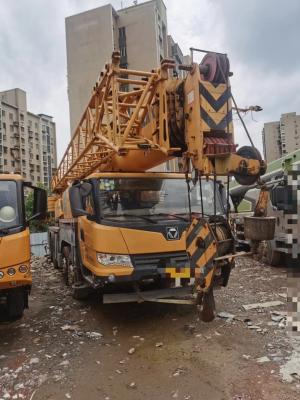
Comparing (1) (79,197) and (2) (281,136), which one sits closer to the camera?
(1) (79,197)

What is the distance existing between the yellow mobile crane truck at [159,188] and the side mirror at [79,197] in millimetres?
Result: 15

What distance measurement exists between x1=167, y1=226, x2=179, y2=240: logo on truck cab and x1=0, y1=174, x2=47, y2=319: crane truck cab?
1.76m

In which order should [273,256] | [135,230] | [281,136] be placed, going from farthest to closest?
[281,136], [273,256], [135,230]

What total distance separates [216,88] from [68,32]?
3819 cm

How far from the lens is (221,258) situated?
12.5 feet

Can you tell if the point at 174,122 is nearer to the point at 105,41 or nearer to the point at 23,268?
the point at 23,268

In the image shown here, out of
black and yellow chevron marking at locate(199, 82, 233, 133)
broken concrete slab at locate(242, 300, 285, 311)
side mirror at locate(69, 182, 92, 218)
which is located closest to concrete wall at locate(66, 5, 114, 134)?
side mirror at locate(69, 182, 92, 218)

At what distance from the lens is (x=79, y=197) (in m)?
5.30

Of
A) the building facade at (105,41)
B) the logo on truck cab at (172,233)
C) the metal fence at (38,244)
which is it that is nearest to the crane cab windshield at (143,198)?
the logo on truck cab at (172,233)

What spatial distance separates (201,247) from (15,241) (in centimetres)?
227

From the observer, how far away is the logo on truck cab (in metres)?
4.93

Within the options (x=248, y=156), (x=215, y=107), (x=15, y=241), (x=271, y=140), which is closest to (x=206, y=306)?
(x=248, y=156)

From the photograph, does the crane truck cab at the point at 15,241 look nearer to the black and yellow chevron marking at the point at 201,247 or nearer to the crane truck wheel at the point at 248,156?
the black and yellow chevron marking at the point at 201,247

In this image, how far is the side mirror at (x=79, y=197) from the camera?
16.9 ft
